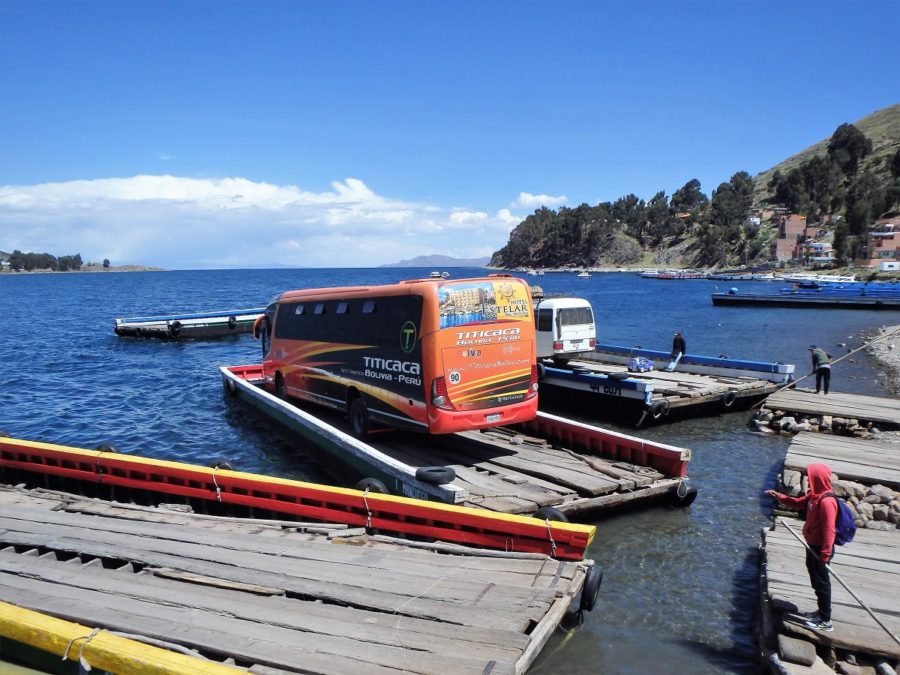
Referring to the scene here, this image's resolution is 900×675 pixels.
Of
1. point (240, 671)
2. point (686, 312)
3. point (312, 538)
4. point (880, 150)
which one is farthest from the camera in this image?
point (880, 150)

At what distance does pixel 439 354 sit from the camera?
11.7 m

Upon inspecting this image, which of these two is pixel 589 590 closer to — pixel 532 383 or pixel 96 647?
pixel 96 647

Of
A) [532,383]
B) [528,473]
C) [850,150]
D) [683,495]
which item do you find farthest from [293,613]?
[850,150]

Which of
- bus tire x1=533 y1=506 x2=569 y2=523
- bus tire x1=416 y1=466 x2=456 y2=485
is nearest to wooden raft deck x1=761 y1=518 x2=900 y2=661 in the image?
bus tire x1=533 y1=506 x2=569 y2=523

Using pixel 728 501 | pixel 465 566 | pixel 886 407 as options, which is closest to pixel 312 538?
pixel 465 566

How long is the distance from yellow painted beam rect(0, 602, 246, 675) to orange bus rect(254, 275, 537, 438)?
6.83 meters

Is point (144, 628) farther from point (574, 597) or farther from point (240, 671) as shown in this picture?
point (574, 597)

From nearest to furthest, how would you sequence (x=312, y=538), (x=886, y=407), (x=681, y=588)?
(x=312, y=538)
(x=681, y=588)
(x=886, y=407)

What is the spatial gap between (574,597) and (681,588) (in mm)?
3058

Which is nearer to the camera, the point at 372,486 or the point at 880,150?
the point at 372,486

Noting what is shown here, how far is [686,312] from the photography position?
7200 cm

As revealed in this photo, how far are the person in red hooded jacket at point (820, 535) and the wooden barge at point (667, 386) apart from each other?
11904 mm

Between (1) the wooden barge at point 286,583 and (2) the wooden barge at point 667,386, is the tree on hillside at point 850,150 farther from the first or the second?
(1) the wooden barge at point 286,583

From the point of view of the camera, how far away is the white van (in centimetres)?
2159
